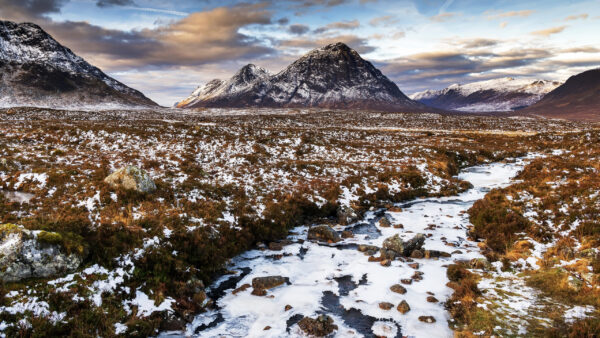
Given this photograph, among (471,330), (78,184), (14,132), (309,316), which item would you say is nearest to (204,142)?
(78,184)

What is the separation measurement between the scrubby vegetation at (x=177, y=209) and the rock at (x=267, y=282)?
1.89m

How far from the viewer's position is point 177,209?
13.8 metres

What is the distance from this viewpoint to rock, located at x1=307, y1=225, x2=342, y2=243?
1497 cm

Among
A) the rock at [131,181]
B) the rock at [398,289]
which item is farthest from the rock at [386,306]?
the rock at [131,181]

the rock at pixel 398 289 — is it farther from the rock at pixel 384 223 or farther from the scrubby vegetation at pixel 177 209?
the rock at pixel 384 223

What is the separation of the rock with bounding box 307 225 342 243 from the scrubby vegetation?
1480 mm

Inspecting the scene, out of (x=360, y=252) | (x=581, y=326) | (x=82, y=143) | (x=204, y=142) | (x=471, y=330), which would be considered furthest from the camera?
(x=204, y=142)

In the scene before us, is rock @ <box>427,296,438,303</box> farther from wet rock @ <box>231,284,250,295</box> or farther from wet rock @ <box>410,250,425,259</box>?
wet rock @ <box>231,284,250,295</box>

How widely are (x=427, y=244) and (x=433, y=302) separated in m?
4.95

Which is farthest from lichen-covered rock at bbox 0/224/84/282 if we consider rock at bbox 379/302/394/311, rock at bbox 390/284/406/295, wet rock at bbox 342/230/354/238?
wet rock at bbox 342/230/354/238

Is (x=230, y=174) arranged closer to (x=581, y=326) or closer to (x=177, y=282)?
(x=177, y=282)

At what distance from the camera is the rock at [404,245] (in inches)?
519

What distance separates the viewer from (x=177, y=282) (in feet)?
33.2

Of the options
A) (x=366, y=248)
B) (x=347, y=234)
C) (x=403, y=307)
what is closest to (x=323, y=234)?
(x=347, y=234)
